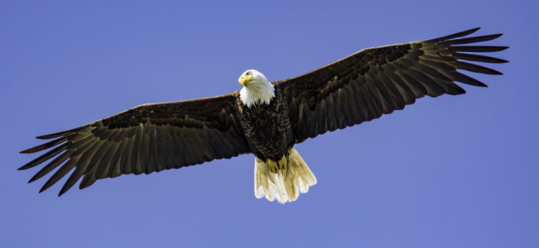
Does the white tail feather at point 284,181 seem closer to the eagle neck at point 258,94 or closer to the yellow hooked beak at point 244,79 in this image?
the eagle neck at point 258,94

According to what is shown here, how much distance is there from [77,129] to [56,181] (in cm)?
95

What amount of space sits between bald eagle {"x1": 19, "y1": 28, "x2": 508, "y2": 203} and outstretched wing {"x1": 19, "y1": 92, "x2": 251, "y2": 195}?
17 millimetres

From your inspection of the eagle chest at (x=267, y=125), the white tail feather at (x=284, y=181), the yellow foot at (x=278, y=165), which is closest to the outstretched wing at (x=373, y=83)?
the eagle chest at (x=267, y=125)

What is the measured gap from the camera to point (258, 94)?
28.8 feet

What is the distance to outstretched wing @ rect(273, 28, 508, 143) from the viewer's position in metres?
8.84

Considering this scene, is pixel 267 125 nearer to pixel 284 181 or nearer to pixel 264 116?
pixel 264 116

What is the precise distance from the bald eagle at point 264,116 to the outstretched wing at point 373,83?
2 centimetres

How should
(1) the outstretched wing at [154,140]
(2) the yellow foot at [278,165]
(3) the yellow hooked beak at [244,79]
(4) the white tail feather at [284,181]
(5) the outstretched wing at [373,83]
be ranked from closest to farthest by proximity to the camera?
(3) the yellow hooked beak at [244,79] → (5) the outstretched wing at [373,83] → (1) the outstretched wing at [154,140] → (2) the yellow foot at [278,165] → (4) the white tail feather at [284,181]

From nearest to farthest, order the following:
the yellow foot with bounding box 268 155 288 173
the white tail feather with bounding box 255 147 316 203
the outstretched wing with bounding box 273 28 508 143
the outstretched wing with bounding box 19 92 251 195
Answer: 1. the outstretched wing with bounding box 273 28 508 143
2. the outstretched wing with bounding box 19 92 251 195
3. the yellow foot with bounding box 268 155 288 173
4. the white tail feather with bounding box 255 147 316 203

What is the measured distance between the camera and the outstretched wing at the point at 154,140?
9383 mm

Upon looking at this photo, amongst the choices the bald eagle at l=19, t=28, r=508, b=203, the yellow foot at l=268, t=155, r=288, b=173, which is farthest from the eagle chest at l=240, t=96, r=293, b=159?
the yellow foot at l=268, t=155, r=288, b=173

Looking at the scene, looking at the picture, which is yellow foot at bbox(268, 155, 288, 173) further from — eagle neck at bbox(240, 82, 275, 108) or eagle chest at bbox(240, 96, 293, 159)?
eagle neck at bbox(240, 82, 275, 108)

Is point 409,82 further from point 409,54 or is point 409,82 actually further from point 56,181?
point 56,181

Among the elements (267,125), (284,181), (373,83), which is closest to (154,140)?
(267,125)
